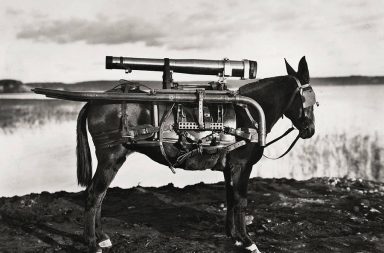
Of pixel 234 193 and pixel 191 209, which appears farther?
pixel 191 209

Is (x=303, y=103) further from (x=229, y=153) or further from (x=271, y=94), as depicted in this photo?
(x=229, y=153)

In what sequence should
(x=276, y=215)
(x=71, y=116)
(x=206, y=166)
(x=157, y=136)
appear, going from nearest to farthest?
1. (x=157, y=136)
2. (x=206, y=166)
3. (x=276, y=215)
4. (x=71, y=116)

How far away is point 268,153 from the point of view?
10766 mm

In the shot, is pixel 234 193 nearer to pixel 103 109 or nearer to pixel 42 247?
pixel 103 109

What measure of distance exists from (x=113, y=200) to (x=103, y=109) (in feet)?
9.63

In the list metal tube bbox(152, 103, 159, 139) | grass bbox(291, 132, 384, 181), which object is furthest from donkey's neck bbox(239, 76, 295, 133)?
grass bbox(291, 132, 384, 181)

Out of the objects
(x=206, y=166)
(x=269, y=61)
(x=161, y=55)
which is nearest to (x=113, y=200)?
(x=206, y=166)

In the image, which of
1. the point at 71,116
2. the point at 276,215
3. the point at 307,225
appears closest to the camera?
the point at 307,225

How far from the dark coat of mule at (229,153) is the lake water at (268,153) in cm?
356

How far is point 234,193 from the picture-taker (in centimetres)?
525

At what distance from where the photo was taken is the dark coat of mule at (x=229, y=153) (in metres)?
4.96

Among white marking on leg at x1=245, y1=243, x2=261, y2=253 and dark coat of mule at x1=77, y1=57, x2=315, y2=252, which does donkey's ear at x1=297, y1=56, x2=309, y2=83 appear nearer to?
dark coat of mule at x1=77, y1=57, x2=315, y2=252

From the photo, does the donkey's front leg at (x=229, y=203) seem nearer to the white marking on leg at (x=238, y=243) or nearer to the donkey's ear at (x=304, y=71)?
the white marking on leg at (x=238, y=243)

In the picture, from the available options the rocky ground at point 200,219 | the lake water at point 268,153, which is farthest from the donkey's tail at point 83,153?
the lake water at point 268,153
